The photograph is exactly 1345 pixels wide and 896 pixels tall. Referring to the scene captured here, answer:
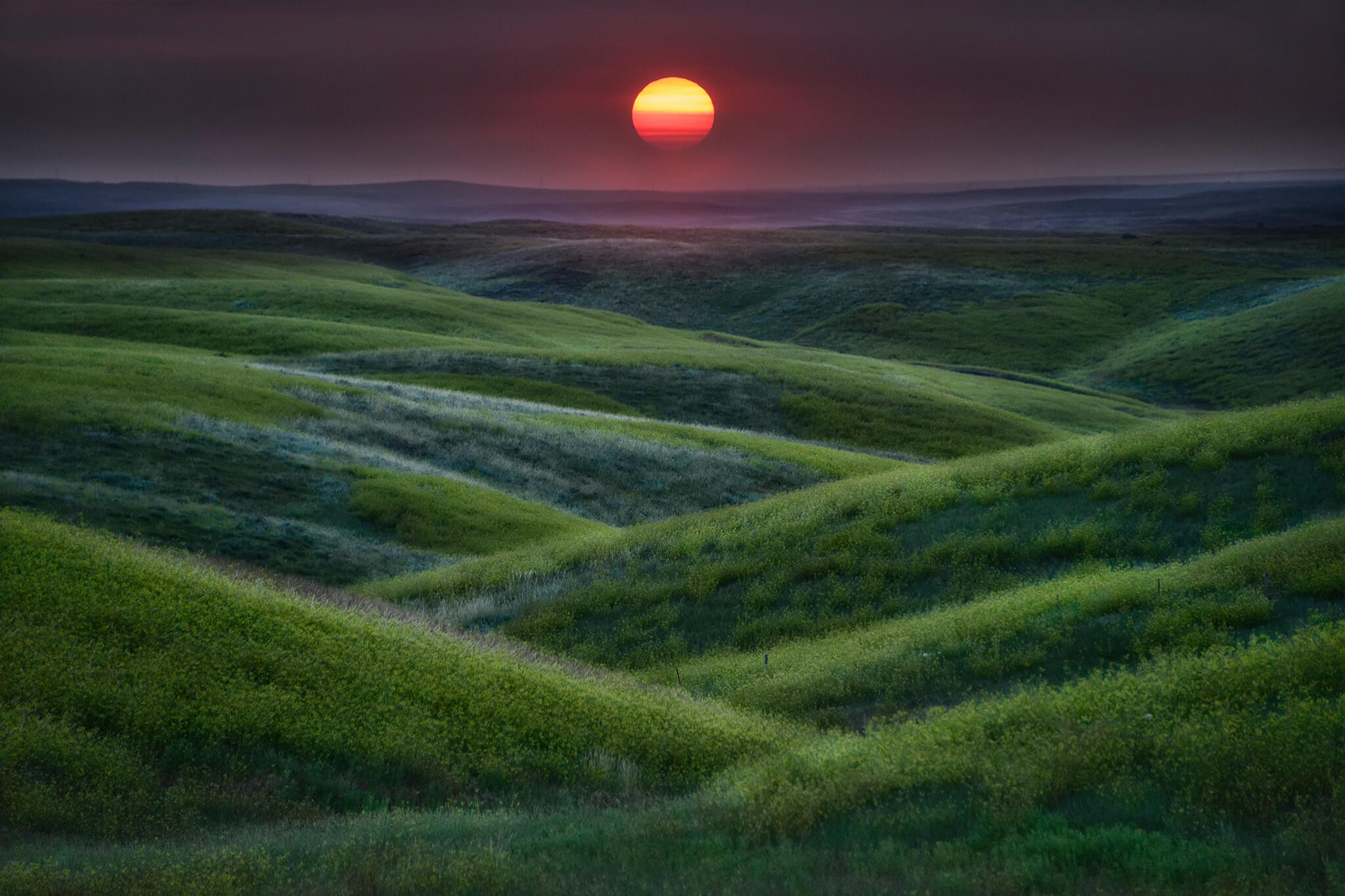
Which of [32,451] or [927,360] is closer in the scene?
[32,451]

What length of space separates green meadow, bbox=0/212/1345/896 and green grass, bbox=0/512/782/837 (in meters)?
0.05

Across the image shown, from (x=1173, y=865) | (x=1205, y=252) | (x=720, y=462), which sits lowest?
(x=720, y=462)

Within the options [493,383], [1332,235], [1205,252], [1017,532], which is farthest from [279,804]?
[1332,235]

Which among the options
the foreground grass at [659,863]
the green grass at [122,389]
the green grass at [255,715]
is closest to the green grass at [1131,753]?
the foreground grass at [659,863]

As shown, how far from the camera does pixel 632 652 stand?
16188 mm

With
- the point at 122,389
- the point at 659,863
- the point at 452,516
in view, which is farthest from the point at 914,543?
the point at 122,389

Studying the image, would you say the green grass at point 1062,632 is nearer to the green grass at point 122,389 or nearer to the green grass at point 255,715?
the green grass at point 255,715

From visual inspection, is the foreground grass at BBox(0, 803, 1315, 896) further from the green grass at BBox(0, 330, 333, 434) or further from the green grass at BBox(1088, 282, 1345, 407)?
the green grass at BBox(1088, 282, 1345, 407)

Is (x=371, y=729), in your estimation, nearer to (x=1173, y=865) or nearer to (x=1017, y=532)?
(x=1173, y=865)

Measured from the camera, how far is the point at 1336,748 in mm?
7324

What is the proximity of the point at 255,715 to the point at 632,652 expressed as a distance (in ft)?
24.5

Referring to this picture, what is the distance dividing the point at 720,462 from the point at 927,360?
6326 cm

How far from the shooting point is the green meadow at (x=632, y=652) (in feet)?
23.4

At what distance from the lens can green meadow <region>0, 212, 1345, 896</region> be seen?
7121mm
